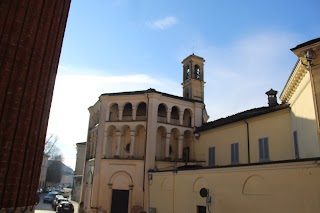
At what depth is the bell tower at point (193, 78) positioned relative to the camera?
3172cm

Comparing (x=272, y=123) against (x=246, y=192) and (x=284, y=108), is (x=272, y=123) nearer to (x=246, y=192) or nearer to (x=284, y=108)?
(x=284, y=108)

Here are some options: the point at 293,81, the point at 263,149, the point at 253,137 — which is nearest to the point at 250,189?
the point at 263,149

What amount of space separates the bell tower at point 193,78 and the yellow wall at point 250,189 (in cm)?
1260

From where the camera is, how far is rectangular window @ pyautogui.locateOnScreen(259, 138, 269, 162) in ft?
65.2

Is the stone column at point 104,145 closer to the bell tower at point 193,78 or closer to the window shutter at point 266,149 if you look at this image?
the bell tower at point 193,78

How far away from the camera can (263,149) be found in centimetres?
2014

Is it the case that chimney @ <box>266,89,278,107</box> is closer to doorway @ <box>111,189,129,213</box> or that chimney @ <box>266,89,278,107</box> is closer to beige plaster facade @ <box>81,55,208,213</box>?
beige plaster facade @ <box>81,55,208,213</box>

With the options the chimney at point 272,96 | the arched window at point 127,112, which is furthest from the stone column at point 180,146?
the chimney at point 272,96

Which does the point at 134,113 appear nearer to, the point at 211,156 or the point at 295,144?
the point at 211,156

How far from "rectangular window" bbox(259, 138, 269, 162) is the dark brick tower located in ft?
53.0

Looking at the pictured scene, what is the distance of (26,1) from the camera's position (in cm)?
852

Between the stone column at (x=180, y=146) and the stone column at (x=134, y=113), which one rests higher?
the stone column at (x=134, y=113)

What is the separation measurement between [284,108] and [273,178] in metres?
7.04

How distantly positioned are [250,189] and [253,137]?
7.23m
